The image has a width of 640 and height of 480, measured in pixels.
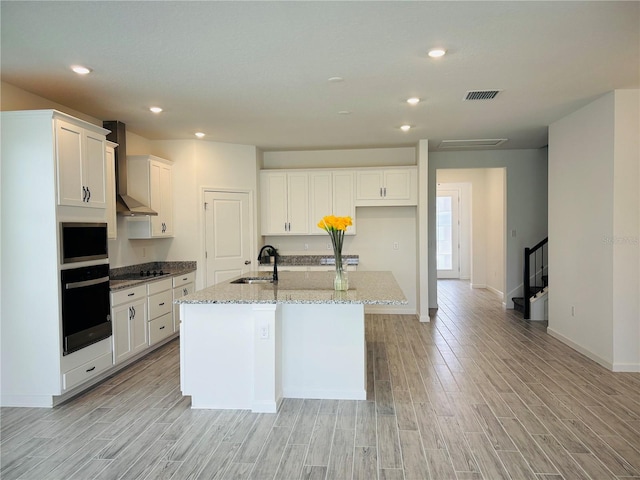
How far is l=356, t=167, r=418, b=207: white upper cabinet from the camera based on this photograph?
6547 mm

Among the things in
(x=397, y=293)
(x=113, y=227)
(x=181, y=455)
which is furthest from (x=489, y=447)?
(x=113, y=227)

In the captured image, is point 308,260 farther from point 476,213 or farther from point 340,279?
point 476,213

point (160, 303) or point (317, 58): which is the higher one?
point (317, 58)

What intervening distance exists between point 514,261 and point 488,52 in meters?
5.05

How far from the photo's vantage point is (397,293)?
3.26m

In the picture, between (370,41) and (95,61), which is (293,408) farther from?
(95,61)

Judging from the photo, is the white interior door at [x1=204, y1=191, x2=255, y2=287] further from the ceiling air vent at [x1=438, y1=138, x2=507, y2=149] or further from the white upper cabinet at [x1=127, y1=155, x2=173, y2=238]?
the ceiling air vent at [x1=438, y1=138, x2=507, y2=149]

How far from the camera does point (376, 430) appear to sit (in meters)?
2.92

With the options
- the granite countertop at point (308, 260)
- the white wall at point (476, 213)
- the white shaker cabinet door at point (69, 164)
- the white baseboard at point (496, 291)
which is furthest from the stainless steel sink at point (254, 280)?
the white wall at point (476, 213)

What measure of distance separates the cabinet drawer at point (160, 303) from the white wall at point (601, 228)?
490cm

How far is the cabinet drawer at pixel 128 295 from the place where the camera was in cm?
407

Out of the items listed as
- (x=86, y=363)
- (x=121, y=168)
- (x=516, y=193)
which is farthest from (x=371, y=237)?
(x=86, y=363)

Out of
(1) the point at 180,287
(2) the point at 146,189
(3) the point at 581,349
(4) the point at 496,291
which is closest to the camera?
(3) the point at 581,349

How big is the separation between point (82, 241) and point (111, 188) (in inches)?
44.3
